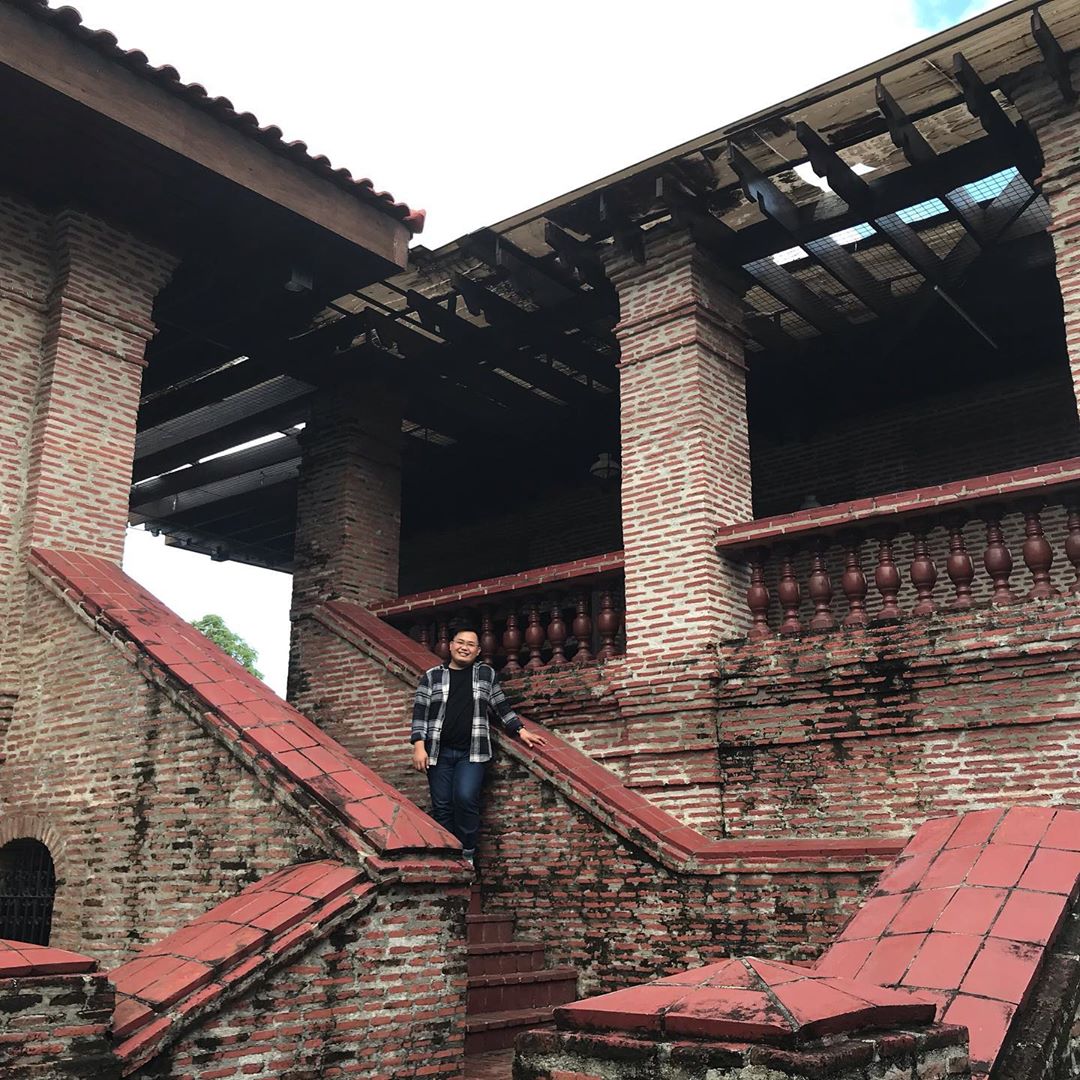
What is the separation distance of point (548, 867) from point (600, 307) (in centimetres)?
524

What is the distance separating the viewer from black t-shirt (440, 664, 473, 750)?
24.3 feet

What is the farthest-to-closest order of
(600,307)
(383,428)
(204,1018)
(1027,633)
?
(383,428), (600,307), (1027,633), (204,1018)

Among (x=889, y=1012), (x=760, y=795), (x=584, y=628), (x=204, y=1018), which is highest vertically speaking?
(x=584, y=628)

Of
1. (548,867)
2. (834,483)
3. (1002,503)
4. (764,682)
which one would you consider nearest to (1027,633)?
(1002,503)

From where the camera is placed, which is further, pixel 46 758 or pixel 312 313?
pixel 312 313

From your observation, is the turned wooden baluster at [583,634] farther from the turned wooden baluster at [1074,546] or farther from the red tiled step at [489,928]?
the turned wooden baluster at [1074,546]

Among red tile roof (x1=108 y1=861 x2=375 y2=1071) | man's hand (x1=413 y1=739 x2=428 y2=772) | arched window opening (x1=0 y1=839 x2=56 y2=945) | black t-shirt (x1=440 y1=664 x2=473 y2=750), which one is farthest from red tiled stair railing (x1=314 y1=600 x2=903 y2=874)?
arched window opening (x1=0 y1=839 x2=56 y2=945)

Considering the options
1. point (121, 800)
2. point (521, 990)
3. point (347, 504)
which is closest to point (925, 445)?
point (347, 504)

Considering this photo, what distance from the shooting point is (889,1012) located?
2146 millimetres

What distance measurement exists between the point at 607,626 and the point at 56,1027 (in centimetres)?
540

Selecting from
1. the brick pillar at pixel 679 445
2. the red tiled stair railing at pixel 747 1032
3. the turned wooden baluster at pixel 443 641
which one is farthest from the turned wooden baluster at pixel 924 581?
the red tiled stair railing at pixel 747 1032

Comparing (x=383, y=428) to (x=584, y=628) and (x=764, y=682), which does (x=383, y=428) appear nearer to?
(x=584, y=628)

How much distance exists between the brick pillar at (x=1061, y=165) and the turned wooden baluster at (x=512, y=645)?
4.60m

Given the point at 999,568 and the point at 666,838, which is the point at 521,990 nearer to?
the point at 666,838
